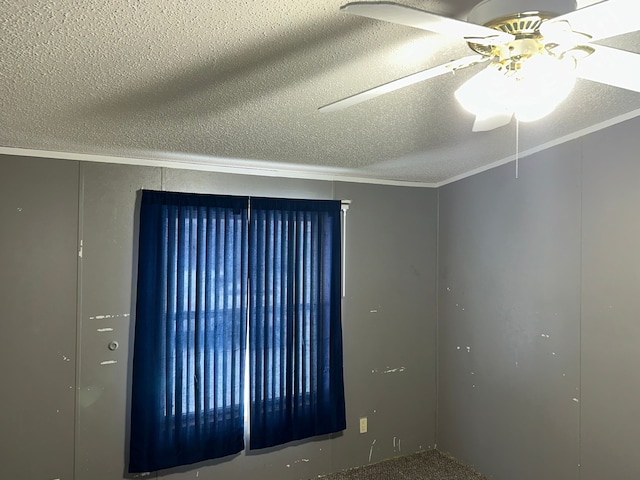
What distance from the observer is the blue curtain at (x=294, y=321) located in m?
3.10

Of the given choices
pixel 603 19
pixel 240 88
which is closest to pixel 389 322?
pixel 240 88

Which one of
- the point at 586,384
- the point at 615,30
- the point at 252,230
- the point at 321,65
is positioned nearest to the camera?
the point at 615,30

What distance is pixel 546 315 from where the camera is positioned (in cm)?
285

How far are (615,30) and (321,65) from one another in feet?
2.96

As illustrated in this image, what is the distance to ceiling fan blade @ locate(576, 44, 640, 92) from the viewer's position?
116 centimetres

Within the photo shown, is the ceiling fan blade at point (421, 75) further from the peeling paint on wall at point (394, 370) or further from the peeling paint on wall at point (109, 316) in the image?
the peeling paint on wall at point (394, 370)

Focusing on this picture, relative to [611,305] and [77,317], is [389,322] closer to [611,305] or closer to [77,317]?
[611,305]

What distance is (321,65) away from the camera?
1.62 meters

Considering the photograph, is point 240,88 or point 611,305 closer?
point 240,88

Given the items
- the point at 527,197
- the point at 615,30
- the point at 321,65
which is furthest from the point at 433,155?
the point at 615,30

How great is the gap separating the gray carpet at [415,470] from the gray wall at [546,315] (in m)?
0.11

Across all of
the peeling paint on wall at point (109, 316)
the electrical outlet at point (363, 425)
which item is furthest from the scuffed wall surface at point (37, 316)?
the electrical outlet at point (363, 425)

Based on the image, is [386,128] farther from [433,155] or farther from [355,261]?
[355,261]

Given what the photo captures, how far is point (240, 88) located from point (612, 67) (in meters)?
1.25
